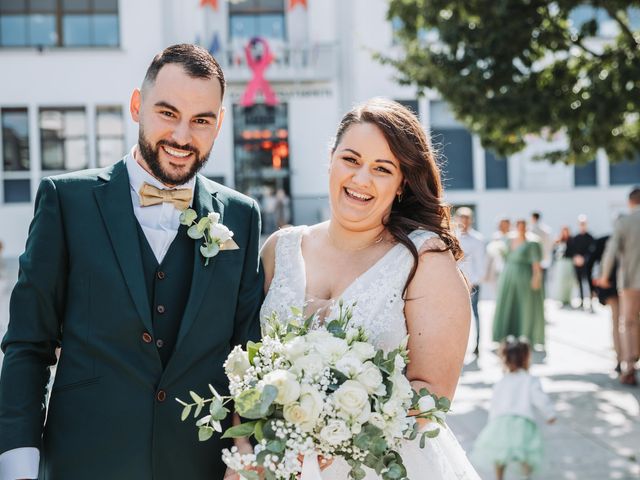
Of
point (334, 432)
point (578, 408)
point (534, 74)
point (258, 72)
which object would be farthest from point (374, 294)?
point (258, 72)

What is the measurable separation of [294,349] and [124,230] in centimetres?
72

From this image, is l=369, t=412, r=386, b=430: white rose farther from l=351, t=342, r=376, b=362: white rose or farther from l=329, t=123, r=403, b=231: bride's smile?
l=329, t=123, r=403, b=231: bride's smile

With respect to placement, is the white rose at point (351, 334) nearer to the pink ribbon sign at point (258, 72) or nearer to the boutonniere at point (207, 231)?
the boutonniere at point (207, 231)

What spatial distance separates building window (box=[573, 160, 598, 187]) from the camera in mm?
23906

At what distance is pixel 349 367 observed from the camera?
248cm

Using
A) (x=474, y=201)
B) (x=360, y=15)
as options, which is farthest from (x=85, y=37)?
(x=474, y=201)

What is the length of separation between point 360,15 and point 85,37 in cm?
731

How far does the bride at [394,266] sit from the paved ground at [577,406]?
1330mm

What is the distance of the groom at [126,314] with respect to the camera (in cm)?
264

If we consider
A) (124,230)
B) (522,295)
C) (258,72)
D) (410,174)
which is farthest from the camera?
(258,72)

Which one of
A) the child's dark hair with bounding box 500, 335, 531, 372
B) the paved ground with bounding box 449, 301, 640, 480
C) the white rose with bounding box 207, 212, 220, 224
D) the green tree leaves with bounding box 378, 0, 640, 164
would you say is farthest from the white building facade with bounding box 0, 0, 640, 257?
the white rose with bounding box 207, 212, 220, 224

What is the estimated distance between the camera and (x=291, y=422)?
240cm

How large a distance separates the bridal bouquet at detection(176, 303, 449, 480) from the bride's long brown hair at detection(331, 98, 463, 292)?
26.1 inches

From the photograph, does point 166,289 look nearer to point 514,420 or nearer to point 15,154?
point 514,420
